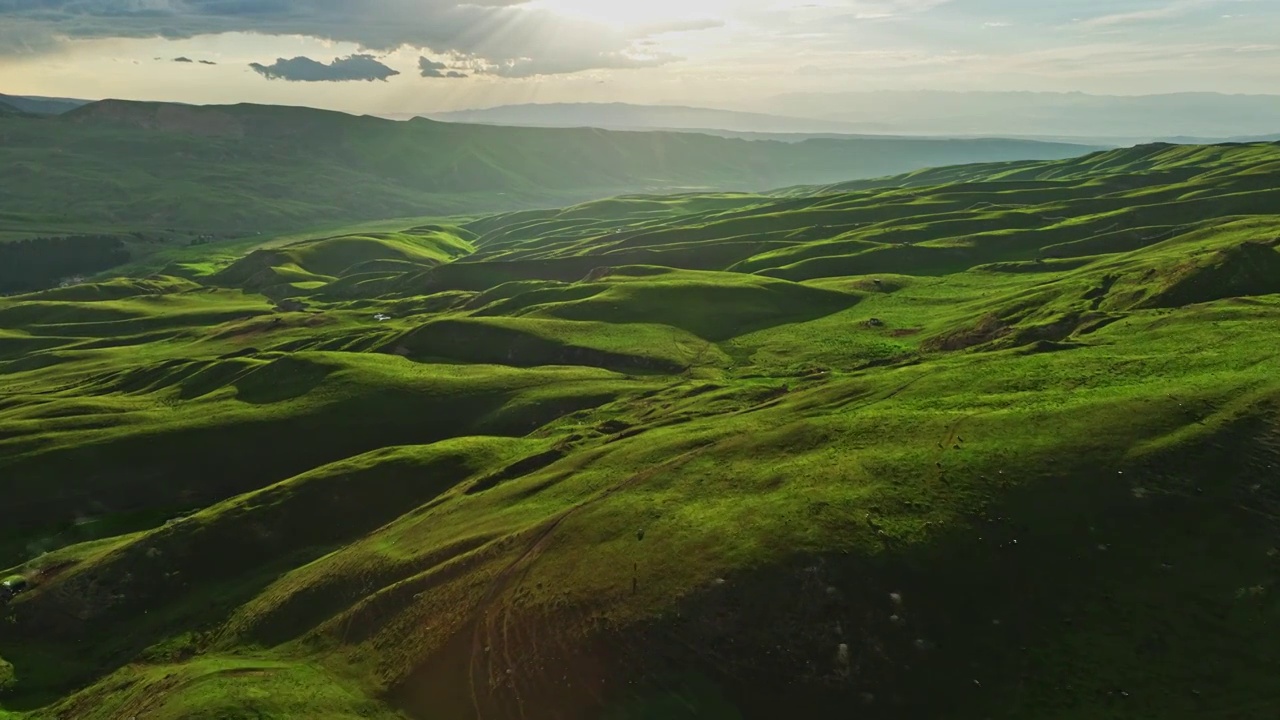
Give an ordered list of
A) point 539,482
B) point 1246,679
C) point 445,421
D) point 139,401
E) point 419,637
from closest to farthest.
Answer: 1. point 1246,679
2. point 419,637
3. point 539,482
4. point 445,421
5. point 139,401

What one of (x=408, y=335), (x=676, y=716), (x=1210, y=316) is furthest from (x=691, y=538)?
(x=408, y=335)

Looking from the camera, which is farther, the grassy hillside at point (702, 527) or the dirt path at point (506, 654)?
the dirt path at point (506, 654)

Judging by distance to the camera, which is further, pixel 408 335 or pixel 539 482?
pixel 408 335

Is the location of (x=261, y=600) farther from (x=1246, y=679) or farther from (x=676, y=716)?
(x=1246, y=679)

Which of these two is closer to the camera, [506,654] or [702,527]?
[506,654]

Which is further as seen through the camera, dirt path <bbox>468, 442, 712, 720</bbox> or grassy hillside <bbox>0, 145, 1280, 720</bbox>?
dirt path <bbox>468, 442, 712, 720</bbox>

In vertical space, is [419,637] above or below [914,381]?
below

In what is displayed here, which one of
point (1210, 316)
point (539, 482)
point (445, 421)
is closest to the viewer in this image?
point (539, 482)

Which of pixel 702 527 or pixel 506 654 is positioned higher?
pixel 702 527
